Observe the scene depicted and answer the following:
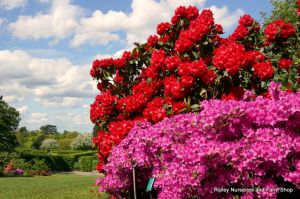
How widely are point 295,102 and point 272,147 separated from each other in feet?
1.93

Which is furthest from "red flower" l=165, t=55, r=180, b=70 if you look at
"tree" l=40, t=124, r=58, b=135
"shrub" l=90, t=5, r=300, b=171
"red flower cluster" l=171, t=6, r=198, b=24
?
"tree" l=40, t=124, r=58, b=135

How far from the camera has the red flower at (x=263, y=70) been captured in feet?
20.1

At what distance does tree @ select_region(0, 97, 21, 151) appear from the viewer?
119 feet

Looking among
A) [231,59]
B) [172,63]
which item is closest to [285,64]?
[231,59]

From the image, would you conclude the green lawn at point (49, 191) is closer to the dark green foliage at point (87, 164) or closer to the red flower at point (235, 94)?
the red flower at point (235, 94)

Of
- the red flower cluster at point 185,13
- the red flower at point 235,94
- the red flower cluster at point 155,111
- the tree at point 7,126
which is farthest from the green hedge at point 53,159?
the red flower at point 235,94

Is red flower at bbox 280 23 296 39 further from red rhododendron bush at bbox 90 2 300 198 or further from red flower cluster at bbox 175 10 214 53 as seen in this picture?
red flower cluster at bbox 175 10 214 53

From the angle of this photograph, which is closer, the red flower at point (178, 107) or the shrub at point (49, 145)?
the red flower at point (178, 107)

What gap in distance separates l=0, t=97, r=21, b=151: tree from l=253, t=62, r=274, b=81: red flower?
3277 cm

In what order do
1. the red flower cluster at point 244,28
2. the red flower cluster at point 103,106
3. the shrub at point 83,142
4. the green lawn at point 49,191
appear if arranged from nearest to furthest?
the red flower cluster at point 244,28 < the red flower cluster at point 103,106 < the green lawn at point 49,191 < the shrub at point 83,142

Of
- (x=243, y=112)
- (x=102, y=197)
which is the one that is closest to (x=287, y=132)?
(x=243, y=112)

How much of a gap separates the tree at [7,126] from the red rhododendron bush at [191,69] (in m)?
30.2

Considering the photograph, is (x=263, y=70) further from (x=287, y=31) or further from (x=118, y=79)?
(x=118, y=79)

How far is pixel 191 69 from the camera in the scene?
6258mm
